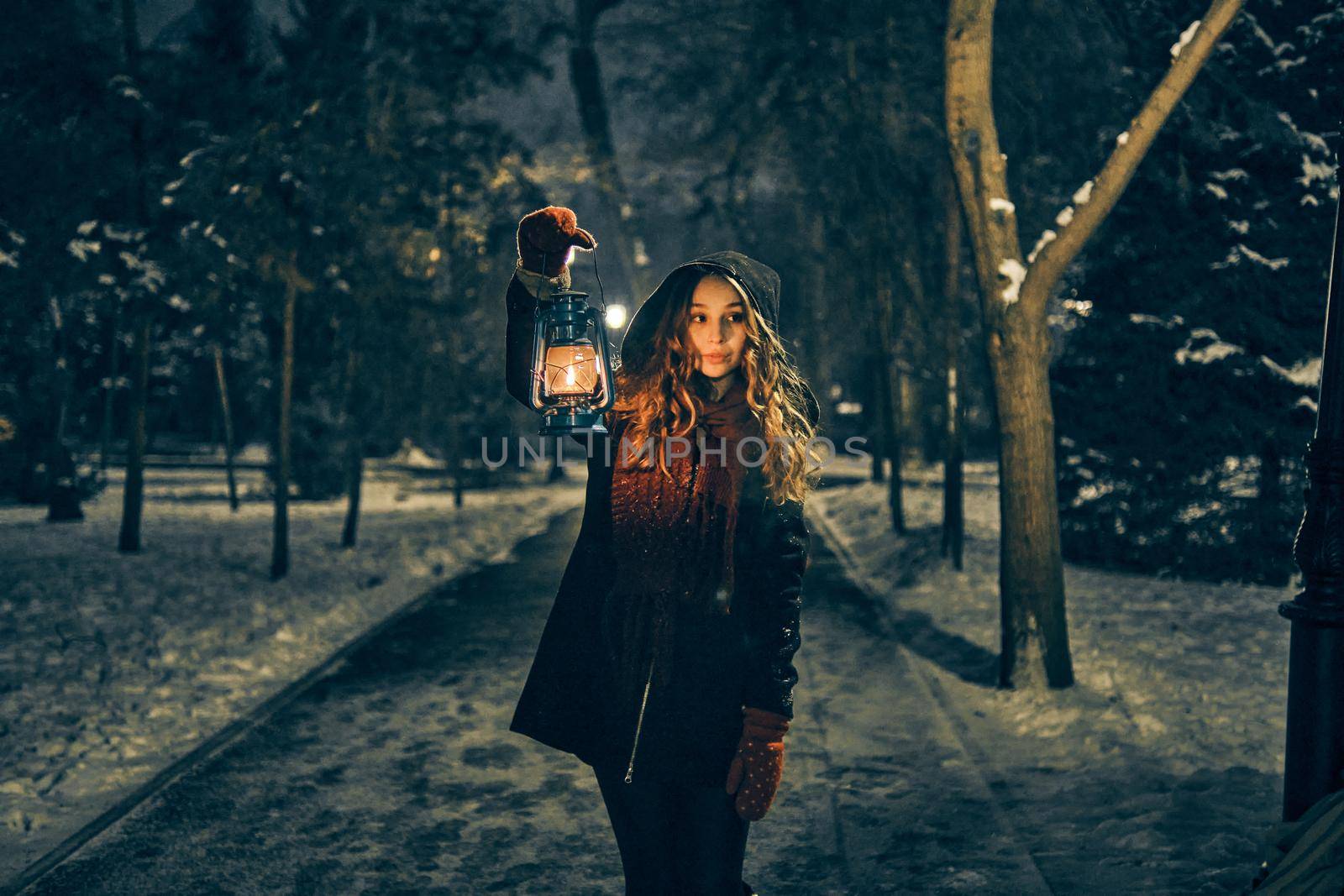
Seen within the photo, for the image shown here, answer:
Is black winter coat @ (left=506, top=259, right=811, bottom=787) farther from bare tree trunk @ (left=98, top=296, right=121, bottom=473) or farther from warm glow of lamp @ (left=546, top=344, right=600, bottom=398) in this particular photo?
bare tree trunk @ (left=98, top=296, right=121, bottom=473)

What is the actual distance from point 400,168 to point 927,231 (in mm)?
8541

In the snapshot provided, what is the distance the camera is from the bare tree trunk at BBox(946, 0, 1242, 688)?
8117mm

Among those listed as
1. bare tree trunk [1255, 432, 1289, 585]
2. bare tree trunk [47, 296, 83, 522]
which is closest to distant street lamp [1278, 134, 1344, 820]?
bare tree trunk [1255, 432, 1289, 585]

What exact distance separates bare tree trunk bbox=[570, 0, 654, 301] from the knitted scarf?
14829mm

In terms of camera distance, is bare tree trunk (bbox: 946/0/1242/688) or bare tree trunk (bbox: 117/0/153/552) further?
bare tree trunk (bbox: 117/0/153/552)

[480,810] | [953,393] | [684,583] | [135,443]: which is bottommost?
[480,810]

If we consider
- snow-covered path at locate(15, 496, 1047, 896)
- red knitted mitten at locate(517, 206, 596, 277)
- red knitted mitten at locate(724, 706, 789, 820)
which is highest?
red knitted mitten at locate(517, 206, 596, 277)

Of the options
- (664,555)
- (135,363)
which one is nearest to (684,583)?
(664,555)

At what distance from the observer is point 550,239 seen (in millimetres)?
2875

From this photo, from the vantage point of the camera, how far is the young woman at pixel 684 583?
2.86 m

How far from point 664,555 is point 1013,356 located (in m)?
5.89

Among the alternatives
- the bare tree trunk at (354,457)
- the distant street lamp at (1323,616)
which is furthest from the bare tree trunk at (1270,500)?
the bare tree trunk at (354,457)

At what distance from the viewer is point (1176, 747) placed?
687 centimetres

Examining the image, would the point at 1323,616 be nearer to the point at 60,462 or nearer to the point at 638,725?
the point at 638,725
